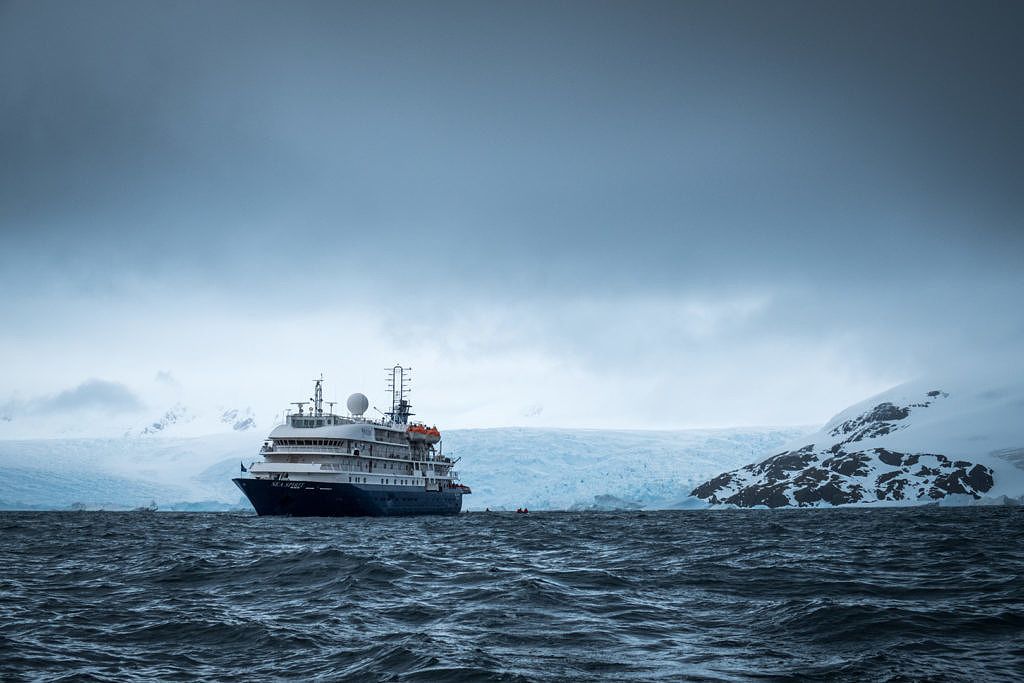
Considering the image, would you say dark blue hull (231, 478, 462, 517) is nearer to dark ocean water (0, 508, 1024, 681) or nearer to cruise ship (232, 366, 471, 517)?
cruise ship (232, 366, 471, 517)

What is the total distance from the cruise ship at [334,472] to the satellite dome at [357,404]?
251 inches

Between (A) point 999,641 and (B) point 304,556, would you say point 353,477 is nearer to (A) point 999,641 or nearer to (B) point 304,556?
(B) point 304,556

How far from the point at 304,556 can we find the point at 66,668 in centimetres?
1925

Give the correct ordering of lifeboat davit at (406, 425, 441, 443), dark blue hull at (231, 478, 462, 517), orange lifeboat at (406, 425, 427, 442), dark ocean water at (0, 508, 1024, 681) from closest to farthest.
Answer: dark ocean water at (0, 508, 1024, 681) → dark blue hull at (231, 478, 462, 517) → orange lifeboat at (406, 425, 427, 442) → lifeboat davit at (406, 425, 441, 443)

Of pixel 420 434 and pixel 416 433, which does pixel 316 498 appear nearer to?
pixel 416 433

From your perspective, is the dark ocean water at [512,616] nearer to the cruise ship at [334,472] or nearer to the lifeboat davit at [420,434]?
the cruise ship at [334,472]

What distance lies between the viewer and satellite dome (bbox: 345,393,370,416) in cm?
10988

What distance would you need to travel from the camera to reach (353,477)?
3337 inches

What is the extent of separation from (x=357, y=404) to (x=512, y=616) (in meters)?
94.4

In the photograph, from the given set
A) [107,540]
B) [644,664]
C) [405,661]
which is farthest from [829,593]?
[107,540]

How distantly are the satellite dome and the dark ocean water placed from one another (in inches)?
2984

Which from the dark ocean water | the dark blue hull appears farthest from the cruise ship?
the dark ocean water

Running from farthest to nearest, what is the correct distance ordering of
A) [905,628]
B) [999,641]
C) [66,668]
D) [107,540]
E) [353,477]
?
1. [353,477]
2. [107,540]
3. [905,628]
4. [999,641]
5. [66,668]

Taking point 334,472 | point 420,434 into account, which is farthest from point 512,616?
point 420,434
